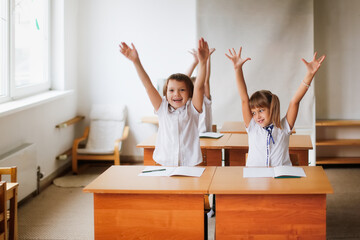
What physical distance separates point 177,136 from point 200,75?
1.63 feet

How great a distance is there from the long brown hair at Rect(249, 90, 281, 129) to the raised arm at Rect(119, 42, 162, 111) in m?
0.70

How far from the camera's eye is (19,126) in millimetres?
5375

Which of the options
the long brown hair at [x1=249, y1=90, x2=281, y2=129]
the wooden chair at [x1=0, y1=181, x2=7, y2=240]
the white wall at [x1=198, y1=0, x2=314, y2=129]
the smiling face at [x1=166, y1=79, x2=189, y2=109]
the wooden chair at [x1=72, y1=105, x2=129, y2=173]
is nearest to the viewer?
the wooden chair at [x1=0, y1=181, x2=7, y2=240]

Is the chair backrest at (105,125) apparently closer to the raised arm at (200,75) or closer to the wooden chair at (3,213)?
the raised arm at (200,75)

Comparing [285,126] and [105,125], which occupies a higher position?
[285,126]

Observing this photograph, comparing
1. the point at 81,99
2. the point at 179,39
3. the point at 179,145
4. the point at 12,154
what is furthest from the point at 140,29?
the point at 179,145

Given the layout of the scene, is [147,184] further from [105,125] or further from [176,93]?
[105,125]

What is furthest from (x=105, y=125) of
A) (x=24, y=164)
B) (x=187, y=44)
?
(x=24, y=164)

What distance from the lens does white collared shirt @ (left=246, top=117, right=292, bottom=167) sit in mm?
3834

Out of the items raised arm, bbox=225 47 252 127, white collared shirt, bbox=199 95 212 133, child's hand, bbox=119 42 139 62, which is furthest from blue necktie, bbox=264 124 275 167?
white collared shirt, bbox=199 95 212 133

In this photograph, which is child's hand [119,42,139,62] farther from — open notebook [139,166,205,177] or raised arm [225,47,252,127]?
open notebook [139,166,205,177]

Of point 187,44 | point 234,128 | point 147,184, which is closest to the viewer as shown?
point 147,184

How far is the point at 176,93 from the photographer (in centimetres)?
394

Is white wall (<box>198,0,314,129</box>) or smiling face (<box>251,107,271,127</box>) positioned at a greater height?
white wall (<box>198,0,314,129</box>)
